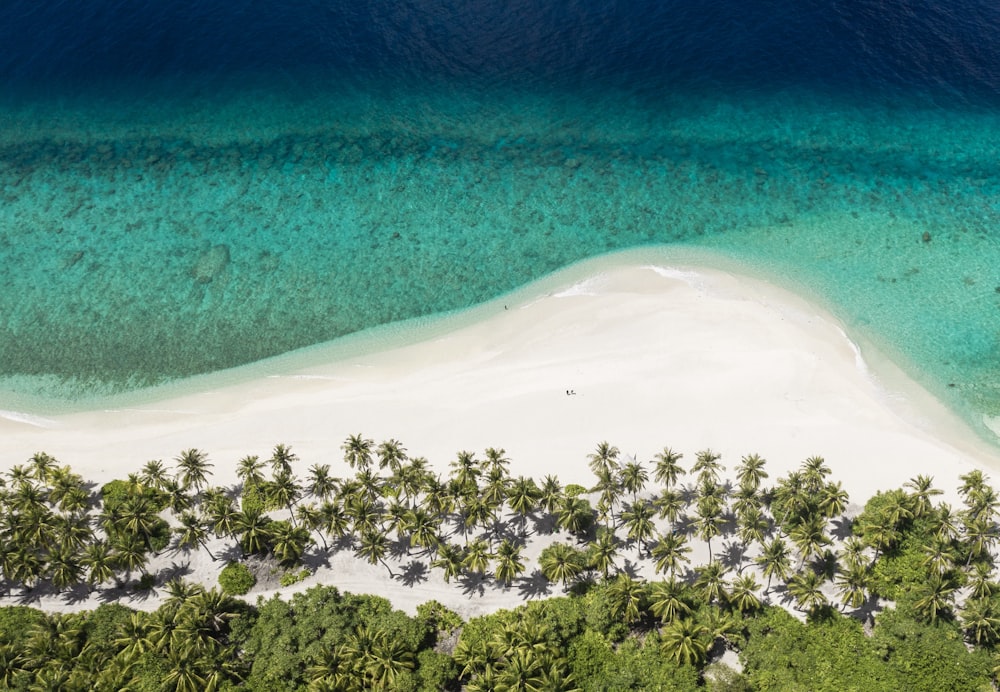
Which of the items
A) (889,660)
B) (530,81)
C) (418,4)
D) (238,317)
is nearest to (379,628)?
(889,660)

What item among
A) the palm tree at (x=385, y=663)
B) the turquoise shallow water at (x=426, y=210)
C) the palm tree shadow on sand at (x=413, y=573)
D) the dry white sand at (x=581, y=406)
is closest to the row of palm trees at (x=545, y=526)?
the palm tree shadow on sand at (x=413, y=573)

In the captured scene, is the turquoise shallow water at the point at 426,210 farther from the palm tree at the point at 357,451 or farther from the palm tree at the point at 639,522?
the palm tree at the point at 639,522

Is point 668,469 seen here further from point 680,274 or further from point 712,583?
point 680,274

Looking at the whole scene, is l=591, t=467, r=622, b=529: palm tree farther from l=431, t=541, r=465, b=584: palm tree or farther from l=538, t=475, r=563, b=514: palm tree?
l=431, t=541, r=465, b=584: palm tree

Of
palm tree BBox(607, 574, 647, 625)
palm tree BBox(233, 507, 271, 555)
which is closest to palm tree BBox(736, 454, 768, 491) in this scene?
palm tree BBox(607, 574, 647, 625)

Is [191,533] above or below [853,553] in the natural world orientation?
above

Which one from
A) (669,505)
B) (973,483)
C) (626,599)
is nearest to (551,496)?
(669,505)

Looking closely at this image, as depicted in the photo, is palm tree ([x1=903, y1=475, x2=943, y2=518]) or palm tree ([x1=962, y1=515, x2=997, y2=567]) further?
palm tree ([x1=903, y1=475, x2=943, y2=518])
